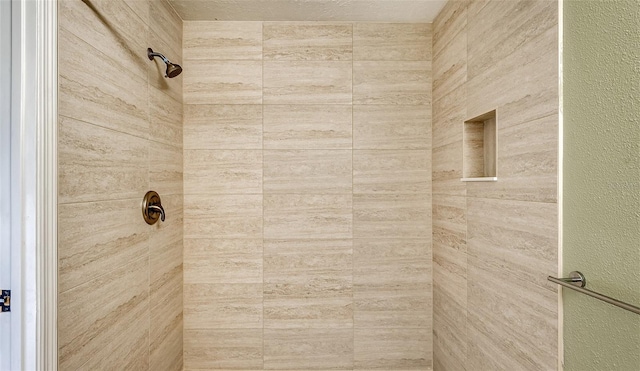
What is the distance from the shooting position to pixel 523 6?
1.08 m

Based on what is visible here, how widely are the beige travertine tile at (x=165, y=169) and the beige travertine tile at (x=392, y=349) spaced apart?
4.19 ft

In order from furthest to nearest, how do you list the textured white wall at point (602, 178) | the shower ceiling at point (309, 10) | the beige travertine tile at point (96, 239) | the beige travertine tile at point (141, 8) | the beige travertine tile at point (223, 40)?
the beige travertine tile at point (223, 40), the shower ceiling at point (309, 10), the beige travertine tile at point (141, 8), the beige travertine tile at point (96, 239), the textured white wall at point (602, 178)

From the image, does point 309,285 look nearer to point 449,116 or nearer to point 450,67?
point 449,116

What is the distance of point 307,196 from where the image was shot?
1.92 m

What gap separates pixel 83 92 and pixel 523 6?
1.41 metres

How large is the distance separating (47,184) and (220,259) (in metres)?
1.11

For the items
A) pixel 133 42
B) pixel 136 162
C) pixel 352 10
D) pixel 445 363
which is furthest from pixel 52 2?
pixel 445 363

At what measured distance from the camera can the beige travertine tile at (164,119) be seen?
152 cm

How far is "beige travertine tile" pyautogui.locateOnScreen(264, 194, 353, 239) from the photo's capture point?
1.91 metres

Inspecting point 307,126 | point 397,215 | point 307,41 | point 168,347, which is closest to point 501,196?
point 397,215

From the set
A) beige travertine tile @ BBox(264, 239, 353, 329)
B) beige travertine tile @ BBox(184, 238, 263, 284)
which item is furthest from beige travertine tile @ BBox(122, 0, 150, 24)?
beige travertine tile @ BBox(264, 239, 353, 329)

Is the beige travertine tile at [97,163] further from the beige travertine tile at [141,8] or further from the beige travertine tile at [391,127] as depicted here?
the beige travertine tile at [391,127]

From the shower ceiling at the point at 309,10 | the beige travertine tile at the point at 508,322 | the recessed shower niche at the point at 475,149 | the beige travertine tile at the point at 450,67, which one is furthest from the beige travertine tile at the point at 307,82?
the beige travertine tile at the point at 508,322

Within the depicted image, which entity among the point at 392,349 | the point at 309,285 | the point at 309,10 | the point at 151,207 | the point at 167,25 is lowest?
the point at 392,349
